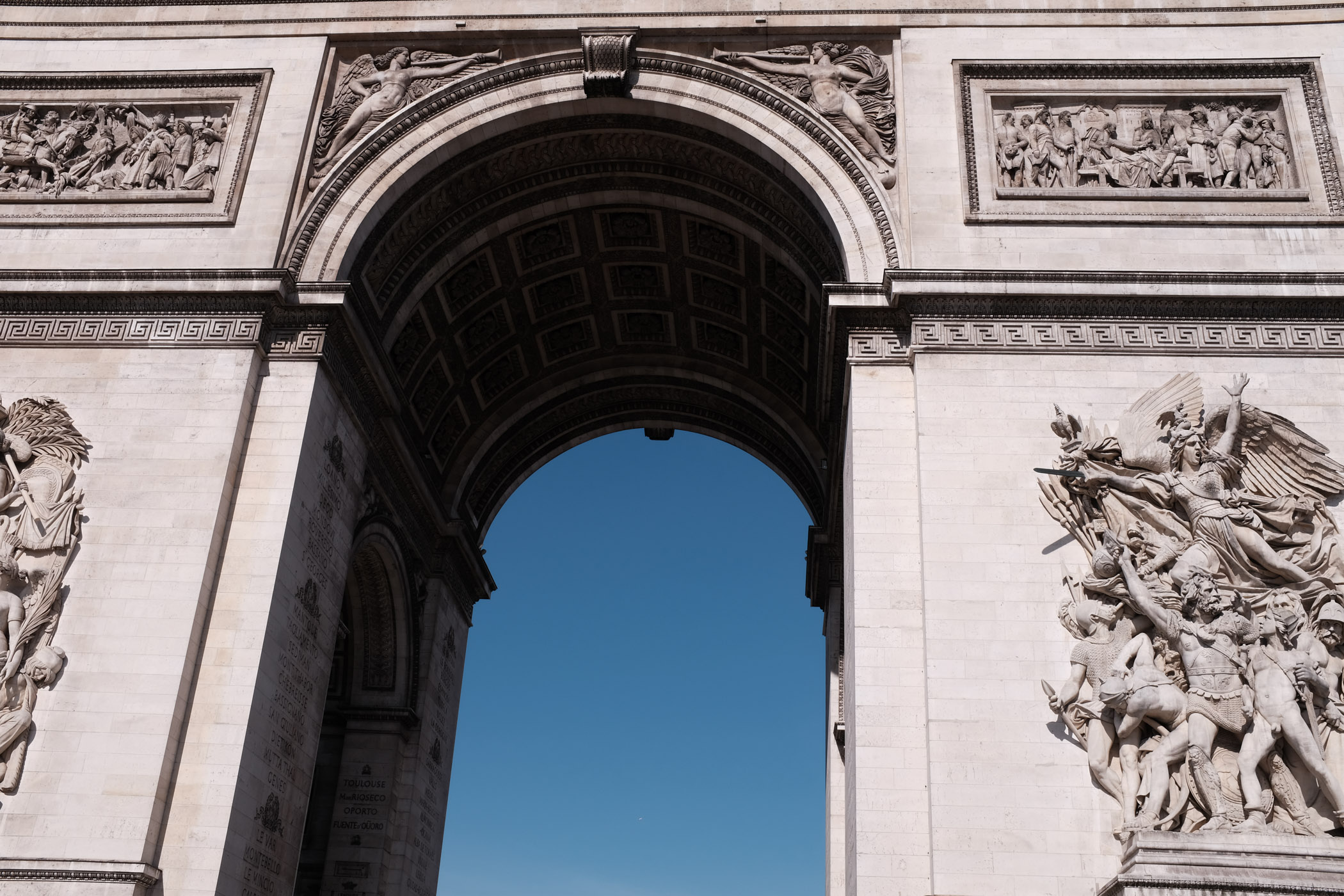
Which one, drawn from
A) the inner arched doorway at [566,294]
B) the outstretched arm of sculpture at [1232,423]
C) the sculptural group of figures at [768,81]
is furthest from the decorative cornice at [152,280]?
the outstretched arm of sculpture at [1232,423]

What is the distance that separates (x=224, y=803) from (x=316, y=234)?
825 centimetres

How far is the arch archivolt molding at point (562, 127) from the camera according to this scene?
1789 cm

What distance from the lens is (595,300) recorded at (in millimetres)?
24703

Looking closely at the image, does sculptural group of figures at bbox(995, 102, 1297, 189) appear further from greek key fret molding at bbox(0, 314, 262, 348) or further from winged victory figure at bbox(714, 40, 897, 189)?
greek key fret molding at bbox(0, 314, 262, 348)

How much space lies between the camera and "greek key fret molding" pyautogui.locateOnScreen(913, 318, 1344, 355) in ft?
53.0

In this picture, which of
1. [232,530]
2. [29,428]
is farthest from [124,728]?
[29,428]

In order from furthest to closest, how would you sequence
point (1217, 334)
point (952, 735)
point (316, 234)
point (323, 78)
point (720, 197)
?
point (720, 197)
point (323, 78)
point (316, 234)
point (1217, 334)
point (952, 735)

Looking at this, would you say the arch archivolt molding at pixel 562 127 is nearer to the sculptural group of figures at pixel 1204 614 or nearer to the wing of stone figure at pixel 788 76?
the wing of stone figure at pixel 788 76

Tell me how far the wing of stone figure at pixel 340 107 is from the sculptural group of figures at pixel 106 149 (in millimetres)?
1559

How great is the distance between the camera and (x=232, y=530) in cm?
1630

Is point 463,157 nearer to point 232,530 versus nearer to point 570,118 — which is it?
point 570,118

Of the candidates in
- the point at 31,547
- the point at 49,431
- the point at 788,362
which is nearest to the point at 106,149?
the point at 49,431

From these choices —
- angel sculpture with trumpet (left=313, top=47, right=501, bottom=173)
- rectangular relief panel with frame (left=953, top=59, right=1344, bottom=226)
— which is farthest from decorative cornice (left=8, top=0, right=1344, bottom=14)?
rectangular relief panel with frame (left=953, top=59, right=1344, bottom=226)

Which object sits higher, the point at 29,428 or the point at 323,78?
the point at 323,78
